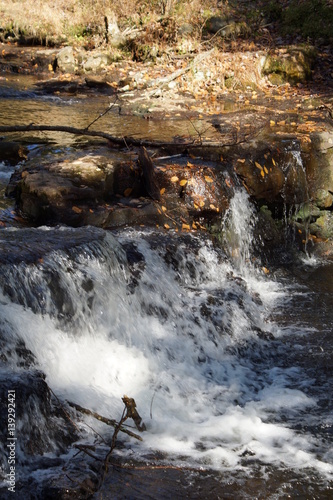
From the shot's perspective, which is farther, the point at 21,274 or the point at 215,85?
the point at 215,85

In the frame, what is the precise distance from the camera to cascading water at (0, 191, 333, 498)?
3795 mm

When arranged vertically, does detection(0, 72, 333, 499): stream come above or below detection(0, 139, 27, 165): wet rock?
below

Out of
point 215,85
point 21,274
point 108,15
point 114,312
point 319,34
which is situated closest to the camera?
point 21,274

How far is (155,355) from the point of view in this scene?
521cm

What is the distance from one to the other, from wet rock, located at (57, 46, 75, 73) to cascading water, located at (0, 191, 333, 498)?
933cm

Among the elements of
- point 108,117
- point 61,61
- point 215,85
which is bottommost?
point 108,117

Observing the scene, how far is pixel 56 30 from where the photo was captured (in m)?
17.0

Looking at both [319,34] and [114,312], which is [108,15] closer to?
[319,34]

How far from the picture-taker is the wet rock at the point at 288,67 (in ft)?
42.5

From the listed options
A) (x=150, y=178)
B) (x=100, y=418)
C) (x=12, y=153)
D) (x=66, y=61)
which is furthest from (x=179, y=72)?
(x=100, y=418)

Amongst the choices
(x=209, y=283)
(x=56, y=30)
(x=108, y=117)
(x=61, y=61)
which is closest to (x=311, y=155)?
(x=209, y=283)

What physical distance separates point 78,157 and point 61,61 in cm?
828

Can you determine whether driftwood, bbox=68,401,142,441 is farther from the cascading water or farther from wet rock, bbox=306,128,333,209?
wet rock, bbox=306,128,333,209

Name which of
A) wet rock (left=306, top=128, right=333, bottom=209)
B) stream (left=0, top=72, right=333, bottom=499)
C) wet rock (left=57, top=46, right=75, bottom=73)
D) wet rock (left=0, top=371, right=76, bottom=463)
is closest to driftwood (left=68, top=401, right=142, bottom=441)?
stream (left=0, top=72, right=333, bottom=499)
